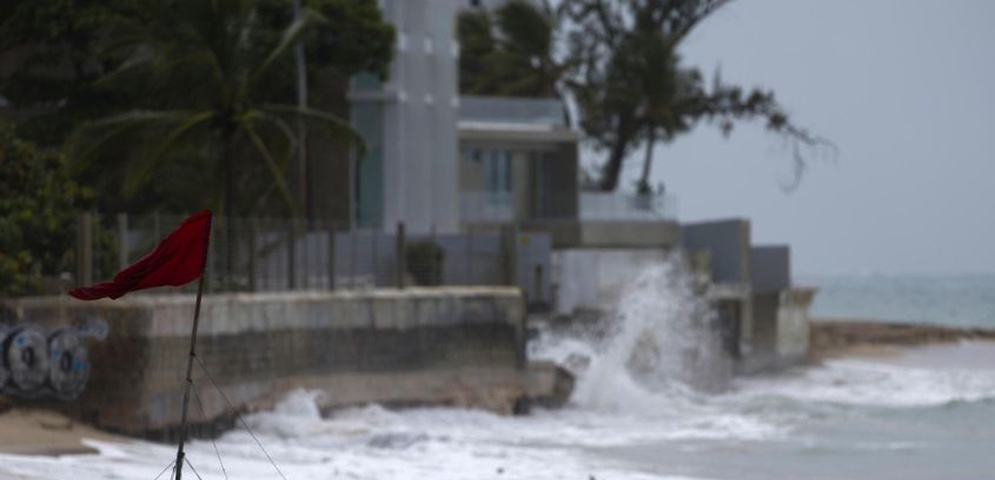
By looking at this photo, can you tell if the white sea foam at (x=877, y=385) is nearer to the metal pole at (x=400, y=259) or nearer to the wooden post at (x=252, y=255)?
the metal pole at (x=400, y=259)

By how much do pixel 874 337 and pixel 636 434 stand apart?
36.3 meters

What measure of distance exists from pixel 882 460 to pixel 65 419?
1098 centimetres

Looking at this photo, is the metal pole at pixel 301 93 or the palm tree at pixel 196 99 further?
the metal pole at pixel 301 93

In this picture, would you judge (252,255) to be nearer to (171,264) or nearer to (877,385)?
(171,264)

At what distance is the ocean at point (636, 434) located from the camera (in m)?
22.3

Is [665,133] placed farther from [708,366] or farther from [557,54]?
[708,366]

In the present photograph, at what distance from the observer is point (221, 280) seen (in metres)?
26.7

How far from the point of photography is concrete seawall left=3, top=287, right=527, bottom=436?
75.5 ft

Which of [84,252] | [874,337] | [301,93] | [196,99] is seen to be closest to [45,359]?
[84,252]

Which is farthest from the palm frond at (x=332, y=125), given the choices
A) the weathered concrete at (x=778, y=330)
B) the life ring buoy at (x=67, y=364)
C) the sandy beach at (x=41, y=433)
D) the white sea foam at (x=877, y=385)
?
the weathered concrete at (x=778, y=330)

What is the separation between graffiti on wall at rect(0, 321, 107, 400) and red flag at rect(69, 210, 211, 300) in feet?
34.1

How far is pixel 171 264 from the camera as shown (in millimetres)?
12109

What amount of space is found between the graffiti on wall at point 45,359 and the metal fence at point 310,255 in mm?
1255

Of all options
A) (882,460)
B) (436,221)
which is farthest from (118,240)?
(436,221)
